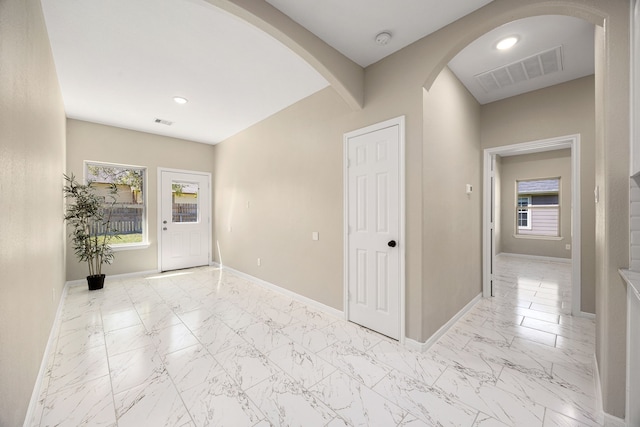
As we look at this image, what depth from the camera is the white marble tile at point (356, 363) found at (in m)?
1.95

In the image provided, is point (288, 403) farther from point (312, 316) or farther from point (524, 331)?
point (524, 331)

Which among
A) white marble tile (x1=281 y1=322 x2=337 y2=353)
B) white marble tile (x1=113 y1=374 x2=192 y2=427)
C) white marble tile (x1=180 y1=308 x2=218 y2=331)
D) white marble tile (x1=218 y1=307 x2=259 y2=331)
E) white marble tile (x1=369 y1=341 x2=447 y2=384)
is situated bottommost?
white marble tile (x1=369 y1=341 x2=447 y2=384)

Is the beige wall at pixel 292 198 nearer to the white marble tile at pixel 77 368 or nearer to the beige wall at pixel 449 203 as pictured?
the beige wall at pixel 449 203

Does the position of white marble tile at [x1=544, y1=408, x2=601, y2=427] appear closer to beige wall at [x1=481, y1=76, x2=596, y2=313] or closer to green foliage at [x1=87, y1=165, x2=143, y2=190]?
beige wall at [x1=481, y1=76, x2=596, y2=313]

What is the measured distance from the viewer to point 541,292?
3.97 m

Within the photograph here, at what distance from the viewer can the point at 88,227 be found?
4.09 metres

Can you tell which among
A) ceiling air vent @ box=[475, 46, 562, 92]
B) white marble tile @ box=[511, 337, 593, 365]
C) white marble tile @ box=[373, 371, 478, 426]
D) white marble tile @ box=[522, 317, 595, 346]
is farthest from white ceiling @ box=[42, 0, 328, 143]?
white marble tile @ box=[522, 317, 595, 346]

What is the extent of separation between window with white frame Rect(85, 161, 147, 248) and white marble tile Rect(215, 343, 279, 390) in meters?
3.96

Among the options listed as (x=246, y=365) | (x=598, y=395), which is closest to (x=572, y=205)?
(x=598, y=395)

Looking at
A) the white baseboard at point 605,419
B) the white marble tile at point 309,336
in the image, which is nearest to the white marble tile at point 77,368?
the white marble tile at point 309,336

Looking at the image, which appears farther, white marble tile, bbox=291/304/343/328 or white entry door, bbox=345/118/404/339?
white marble tile, bbox=291/304/343/328

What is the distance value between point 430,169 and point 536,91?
2372 millimetres

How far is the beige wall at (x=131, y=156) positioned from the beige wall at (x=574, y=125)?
19.6 feet

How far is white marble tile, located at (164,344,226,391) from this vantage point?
6.24ft
